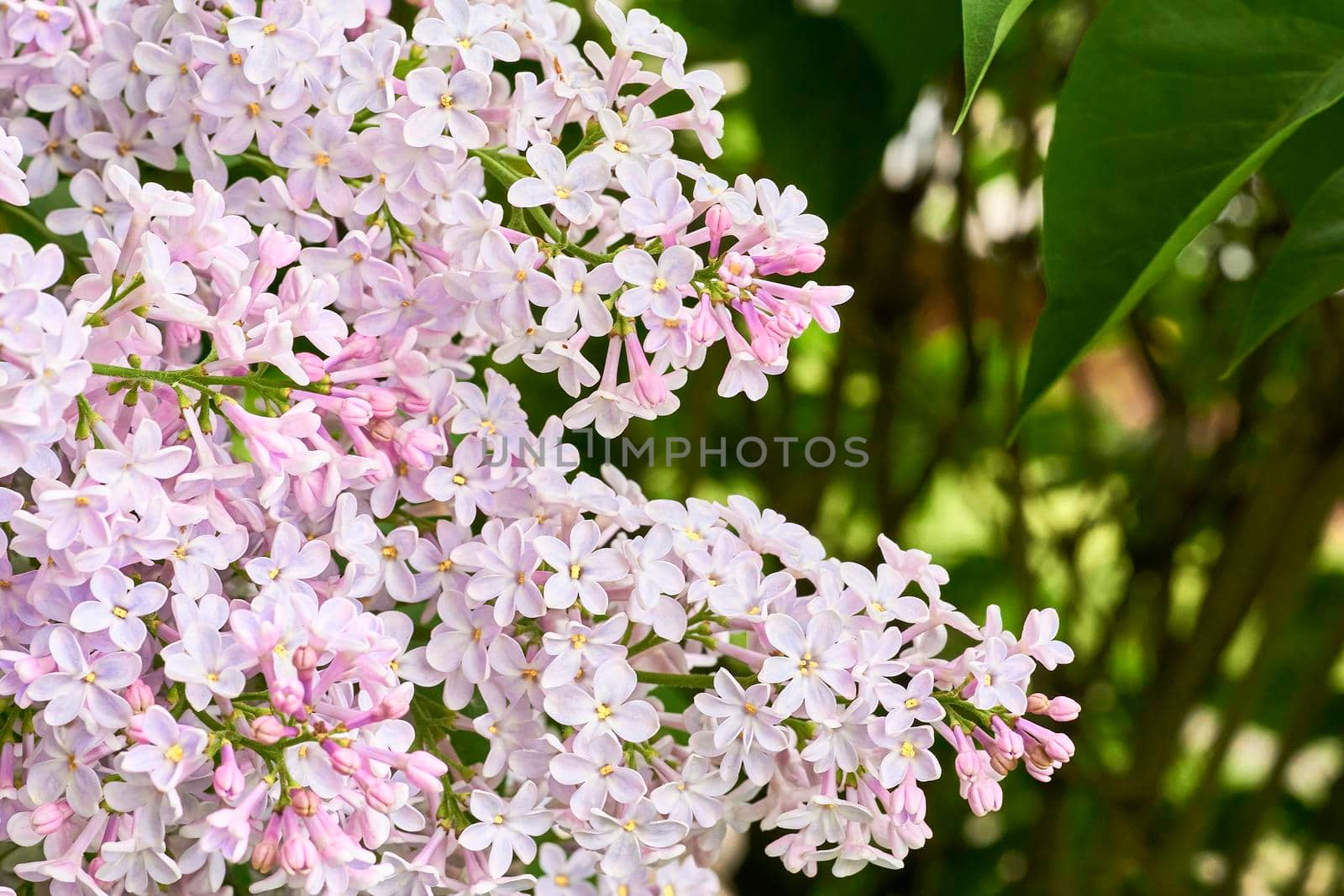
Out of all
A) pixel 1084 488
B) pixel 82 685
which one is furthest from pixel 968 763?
pixel 1084 488

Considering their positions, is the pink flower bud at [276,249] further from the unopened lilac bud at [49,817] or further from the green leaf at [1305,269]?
the green leaf at [1305,269]

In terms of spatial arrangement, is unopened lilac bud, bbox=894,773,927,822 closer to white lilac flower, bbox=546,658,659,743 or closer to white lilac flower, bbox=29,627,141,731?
white lilac flower, bbox=546,658,659,743

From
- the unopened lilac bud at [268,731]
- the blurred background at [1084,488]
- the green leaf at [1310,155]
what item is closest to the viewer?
the unopened lilac bud at [268,731]

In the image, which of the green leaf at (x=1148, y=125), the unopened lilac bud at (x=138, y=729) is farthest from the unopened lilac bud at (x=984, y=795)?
the unopened lilac bud at (x=138, y=729)

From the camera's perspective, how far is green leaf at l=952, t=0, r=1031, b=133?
0.34 meters

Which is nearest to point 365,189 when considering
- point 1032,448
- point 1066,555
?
point 1066,555

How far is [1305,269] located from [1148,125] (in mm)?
65

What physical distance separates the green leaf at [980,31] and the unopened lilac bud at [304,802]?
0.76 ft

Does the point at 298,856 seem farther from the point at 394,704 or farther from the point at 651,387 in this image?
the point at 651,387

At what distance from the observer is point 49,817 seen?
341 mm

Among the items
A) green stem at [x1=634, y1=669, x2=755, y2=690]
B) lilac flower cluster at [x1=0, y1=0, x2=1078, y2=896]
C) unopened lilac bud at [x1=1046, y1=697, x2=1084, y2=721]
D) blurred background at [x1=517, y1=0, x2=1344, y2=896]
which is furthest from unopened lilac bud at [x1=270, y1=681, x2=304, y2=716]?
blurred background at [x1=517, y1=0, x2=1344, y2=896]

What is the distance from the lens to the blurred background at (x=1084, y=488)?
0.85 meters

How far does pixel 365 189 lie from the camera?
40cm

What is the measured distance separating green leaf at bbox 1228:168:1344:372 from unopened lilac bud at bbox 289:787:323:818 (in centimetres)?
28
